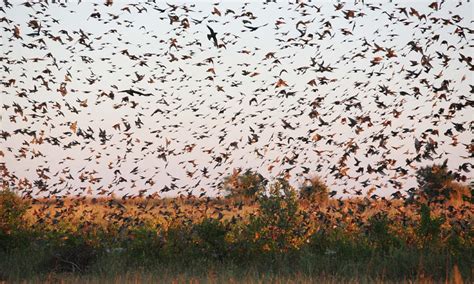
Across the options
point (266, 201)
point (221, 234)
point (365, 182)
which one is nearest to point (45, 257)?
point (221, 234)

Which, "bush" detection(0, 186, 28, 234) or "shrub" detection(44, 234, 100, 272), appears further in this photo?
"bush" detection(0, 186, 28, 234)

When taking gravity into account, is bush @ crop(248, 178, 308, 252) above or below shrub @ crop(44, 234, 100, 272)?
above

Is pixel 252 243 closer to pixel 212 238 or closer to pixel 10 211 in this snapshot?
pixel 212 238

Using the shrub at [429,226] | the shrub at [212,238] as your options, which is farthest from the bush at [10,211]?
the shrub at [429,226]

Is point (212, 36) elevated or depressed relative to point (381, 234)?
elevated

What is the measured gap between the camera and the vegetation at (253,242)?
1455 cm

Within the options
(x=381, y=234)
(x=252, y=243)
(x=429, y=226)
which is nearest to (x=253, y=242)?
(x=252, y=243)

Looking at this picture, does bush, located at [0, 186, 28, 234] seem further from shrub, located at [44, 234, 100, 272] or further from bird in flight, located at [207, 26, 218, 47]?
bird in flight, located at [207, 26, 218, 47]

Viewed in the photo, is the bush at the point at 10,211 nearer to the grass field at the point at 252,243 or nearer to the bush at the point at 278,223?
the grass field at the point at 252,243

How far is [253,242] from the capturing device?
16234mm

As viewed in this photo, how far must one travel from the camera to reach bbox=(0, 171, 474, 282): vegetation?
14.6 metres

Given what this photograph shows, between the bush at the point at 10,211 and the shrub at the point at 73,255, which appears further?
the bush at the point at 10,211

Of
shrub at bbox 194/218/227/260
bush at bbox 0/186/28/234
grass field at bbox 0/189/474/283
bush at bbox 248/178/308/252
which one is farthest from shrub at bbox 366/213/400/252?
bush at bbox 0/186/28/234

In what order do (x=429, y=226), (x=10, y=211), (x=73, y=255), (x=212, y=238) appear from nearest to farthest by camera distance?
(x=429, y=226) → (x=73, y=255) → (x=212, y=238) → (x=10, y=211)
